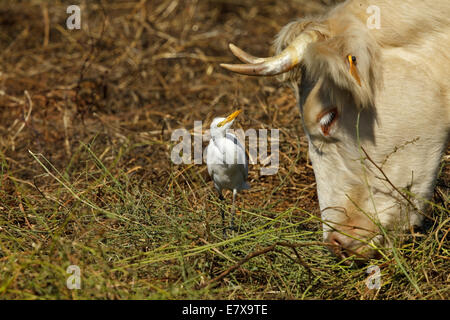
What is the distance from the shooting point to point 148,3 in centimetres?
743

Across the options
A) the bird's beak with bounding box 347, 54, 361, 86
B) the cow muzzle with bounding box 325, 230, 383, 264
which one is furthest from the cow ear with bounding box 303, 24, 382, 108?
the cow muzzle with bounding box 325, 230, 383, 264

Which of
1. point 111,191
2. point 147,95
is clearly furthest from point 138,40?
point 111,191

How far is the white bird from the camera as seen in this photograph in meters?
3.34

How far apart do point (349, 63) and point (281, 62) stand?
279 mm

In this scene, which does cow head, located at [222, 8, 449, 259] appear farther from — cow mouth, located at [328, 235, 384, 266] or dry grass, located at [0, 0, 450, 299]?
dry grass, located at [0, 0, 450, 299]

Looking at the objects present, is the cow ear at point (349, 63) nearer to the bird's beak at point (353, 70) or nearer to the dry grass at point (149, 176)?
the bird's beak at point (353, 70)

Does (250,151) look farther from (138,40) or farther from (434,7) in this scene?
(138,40)

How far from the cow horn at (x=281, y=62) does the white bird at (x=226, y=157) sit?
64 centimetres

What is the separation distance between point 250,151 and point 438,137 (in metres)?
1.76

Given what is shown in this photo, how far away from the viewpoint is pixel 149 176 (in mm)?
4223

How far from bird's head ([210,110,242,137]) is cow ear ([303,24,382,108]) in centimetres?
71

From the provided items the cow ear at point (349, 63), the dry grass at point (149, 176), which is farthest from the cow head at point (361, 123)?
the dry grass at point (149, 176)

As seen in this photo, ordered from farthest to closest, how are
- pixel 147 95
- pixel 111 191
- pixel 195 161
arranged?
1. pixel 147 95
2. pixel 195 161
3. pixel 111 191

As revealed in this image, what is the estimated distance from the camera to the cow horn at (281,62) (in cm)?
267
